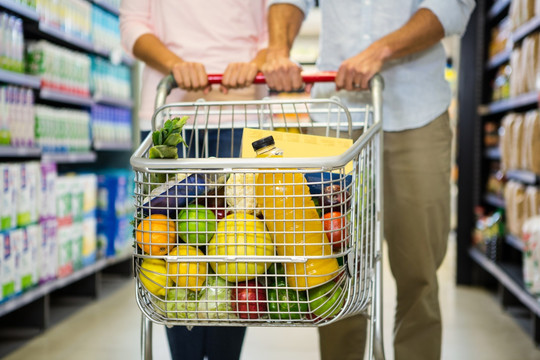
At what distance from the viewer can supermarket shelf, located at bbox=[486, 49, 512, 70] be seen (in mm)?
4211

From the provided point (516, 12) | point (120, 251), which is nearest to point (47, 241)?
point (120, 251)

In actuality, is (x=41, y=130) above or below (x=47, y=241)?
above

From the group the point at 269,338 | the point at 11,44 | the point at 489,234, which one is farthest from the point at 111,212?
the point at 489,234

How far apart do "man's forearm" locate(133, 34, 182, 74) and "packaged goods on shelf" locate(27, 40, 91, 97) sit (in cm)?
184

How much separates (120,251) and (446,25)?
342 cm

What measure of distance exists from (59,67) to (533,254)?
272 centimetres

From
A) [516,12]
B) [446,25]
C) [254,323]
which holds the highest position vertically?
[516,12]

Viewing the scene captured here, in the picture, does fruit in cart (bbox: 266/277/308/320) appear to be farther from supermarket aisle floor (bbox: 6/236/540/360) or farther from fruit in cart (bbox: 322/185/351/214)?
supermarket aisle floor (bbox: 6/236/540/360)

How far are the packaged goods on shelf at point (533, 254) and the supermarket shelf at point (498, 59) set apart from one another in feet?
4.66

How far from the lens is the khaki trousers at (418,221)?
194cm

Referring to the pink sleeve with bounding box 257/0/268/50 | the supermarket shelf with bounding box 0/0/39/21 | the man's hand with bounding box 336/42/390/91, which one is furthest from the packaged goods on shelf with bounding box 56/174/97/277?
the man's hand with bounding box 336/42/390/91

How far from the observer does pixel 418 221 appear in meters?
1.96

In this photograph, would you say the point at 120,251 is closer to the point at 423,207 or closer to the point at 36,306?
the point at 36,306

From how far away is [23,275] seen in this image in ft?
10.7
